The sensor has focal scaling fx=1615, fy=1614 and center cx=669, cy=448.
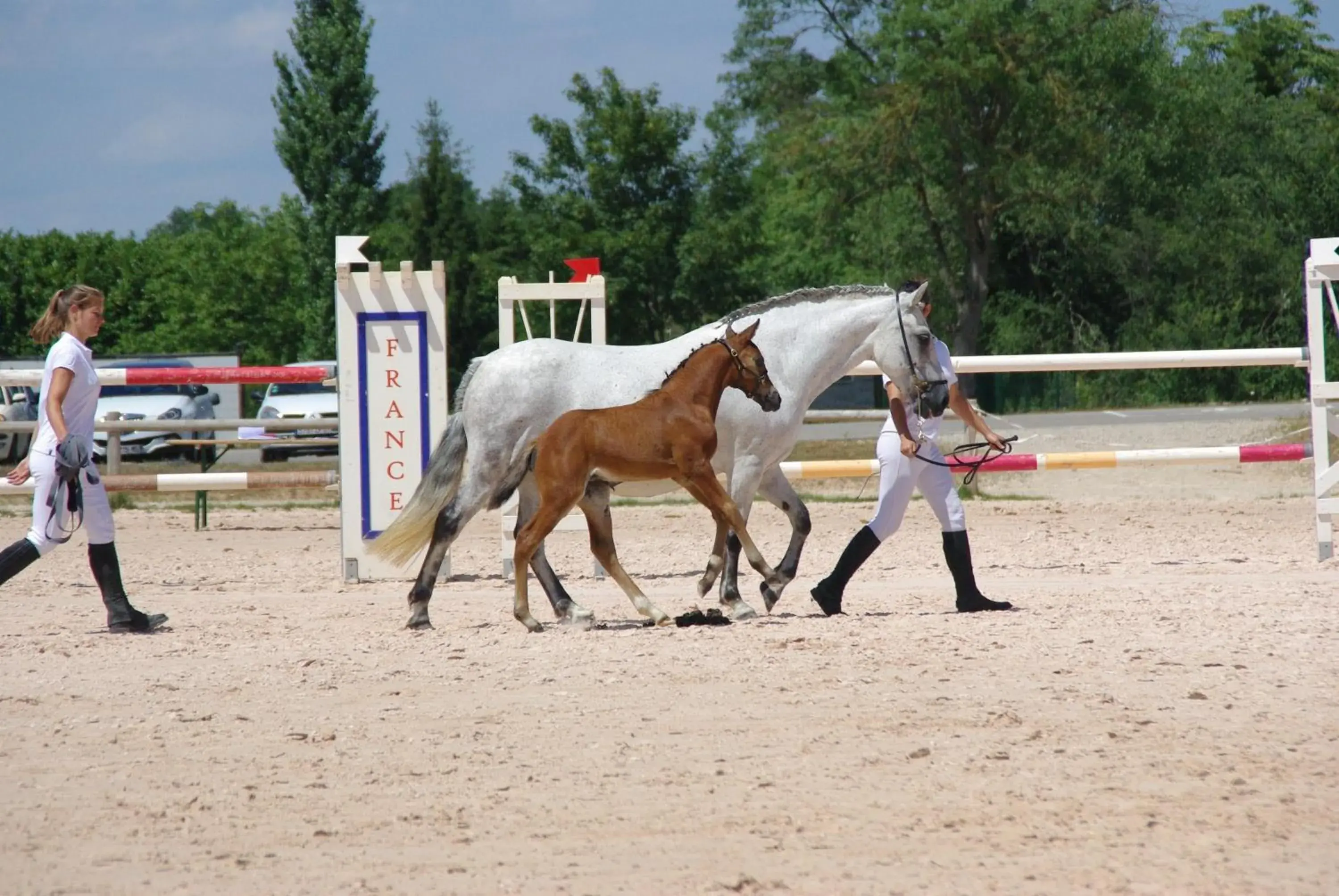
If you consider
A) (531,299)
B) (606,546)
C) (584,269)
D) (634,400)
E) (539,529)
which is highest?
(584,269)

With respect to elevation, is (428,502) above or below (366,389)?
below

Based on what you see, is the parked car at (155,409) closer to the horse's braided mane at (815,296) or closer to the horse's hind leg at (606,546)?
the horse's braided mane at (815,296)

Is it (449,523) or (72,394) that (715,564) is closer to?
(449,523)

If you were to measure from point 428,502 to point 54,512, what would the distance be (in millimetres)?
1963

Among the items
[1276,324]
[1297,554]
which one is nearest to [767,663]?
[1297,554]

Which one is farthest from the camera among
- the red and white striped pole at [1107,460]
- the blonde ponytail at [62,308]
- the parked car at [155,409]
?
the parked car at [155,409]

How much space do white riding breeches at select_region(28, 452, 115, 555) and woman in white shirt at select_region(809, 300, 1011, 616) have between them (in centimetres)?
383

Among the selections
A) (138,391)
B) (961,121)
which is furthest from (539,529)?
(961,121)

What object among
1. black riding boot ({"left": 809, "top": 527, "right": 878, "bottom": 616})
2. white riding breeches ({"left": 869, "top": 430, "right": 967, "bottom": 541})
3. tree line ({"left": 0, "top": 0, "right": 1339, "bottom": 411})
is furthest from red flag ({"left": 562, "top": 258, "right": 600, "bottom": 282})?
tree line ({"left": 0, "top": 0, "right": 1339, "bottom": 411})

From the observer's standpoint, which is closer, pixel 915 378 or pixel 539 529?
pixel 539 529

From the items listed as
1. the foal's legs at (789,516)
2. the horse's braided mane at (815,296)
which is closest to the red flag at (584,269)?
the horse's braided mane at (815,296)

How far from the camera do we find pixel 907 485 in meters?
8.75

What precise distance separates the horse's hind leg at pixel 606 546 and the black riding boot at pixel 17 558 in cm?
291

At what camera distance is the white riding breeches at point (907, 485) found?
874cm
